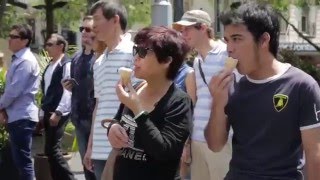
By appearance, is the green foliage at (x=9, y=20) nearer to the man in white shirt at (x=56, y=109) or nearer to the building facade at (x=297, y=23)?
the building facade at (x=297, y=23)

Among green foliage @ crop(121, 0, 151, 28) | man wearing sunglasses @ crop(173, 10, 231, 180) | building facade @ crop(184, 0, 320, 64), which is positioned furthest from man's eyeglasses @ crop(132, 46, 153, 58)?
building facade @ crop(184, 0, 320, 64)

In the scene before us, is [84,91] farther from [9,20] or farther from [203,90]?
[9,20]

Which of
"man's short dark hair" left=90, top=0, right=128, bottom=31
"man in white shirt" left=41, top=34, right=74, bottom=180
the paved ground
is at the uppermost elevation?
"man's short dark hair" left=90, top=0, right=128, bottom=31

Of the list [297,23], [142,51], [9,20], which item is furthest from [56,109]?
[297,23]

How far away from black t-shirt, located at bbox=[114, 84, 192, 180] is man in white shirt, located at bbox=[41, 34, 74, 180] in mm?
4707

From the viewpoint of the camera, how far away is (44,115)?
8719 millimetres

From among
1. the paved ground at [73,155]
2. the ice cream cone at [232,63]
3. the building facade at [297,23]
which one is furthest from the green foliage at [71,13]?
the ice cream cone at [232,63]

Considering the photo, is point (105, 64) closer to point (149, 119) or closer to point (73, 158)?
point (149, 119)

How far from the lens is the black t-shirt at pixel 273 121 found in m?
3.44

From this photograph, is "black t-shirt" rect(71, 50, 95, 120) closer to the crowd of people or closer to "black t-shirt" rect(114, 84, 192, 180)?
the crowd of people

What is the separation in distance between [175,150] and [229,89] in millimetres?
415

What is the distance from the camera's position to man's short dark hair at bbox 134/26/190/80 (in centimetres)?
380

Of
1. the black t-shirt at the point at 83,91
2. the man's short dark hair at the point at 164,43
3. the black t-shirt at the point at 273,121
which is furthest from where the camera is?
the black t-shirt at the point at 83,91

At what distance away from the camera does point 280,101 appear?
345 centimetres
